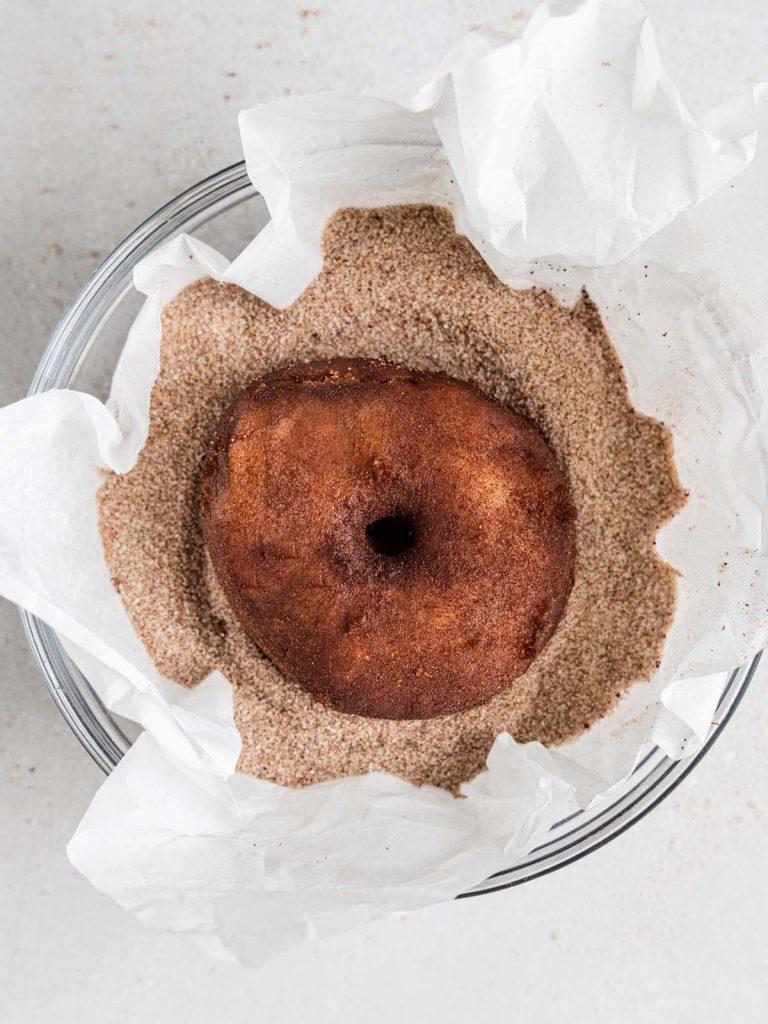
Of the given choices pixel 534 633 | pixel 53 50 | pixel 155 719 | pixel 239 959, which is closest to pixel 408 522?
pixel 534 633

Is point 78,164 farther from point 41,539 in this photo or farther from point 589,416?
point 589,416

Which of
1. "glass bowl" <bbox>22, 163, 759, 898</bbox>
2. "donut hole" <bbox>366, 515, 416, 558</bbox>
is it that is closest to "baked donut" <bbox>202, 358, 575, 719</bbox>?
"donut hole" <bbox>366, 515, 416, 558</bbox>

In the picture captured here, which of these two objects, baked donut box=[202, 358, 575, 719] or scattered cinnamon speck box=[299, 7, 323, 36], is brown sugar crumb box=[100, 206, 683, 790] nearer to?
baked donut box=[202, 358, 575, 719]

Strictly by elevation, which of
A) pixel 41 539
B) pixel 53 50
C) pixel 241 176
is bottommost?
pixel 41 539

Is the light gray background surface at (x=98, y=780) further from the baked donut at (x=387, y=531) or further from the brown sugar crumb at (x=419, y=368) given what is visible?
the baked donut at (x=387, y=531)

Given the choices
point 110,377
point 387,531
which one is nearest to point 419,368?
point 387,531

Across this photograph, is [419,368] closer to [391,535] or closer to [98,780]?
[391,535]

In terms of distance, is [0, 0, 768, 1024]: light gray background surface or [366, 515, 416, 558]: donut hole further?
[0, 0, 768, 1024]: light gray background surface
